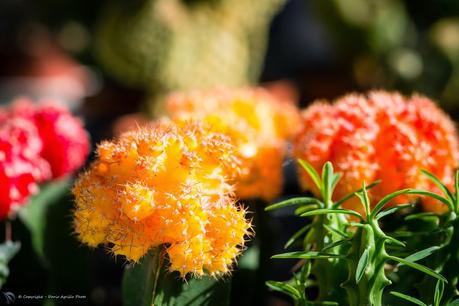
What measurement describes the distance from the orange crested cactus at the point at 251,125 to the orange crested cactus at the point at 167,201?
2.1 inches

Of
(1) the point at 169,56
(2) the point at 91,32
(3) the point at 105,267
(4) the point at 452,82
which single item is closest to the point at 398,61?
(4) the point at 452,82

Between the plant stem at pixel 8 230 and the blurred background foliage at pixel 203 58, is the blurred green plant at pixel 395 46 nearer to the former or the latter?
the blurred background foliage at pixel 203 58

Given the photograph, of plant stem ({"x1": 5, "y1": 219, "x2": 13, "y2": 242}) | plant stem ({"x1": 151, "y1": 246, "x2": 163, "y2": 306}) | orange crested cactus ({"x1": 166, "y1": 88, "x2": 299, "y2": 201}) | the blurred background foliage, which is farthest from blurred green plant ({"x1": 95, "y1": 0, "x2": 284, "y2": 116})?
plant stem ({"x1": 151, "y1": 246, "x2": 163, "y2": 306})

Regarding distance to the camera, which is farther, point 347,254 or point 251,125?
point 251,125

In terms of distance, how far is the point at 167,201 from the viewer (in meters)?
0.37

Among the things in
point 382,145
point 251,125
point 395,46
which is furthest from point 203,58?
point 382,145

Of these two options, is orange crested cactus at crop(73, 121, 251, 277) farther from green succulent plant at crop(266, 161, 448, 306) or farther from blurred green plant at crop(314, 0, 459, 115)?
blurred green plant at crop(314, 0, 459, 115)

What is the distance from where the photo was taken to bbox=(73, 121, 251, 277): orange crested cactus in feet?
1.22

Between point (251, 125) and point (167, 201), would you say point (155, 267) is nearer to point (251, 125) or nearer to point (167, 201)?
point (167, 201)

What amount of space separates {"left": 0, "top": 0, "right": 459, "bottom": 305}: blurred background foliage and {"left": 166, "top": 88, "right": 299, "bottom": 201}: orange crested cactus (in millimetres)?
69

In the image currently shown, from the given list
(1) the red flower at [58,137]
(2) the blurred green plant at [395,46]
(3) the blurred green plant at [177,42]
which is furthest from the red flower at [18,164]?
(2) the blurred green plant at [395,46]

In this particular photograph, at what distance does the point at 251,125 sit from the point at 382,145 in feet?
0.41

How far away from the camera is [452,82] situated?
1473 millimetres

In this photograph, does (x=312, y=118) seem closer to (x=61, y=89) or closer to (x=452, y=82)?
(x=452, y=82)
